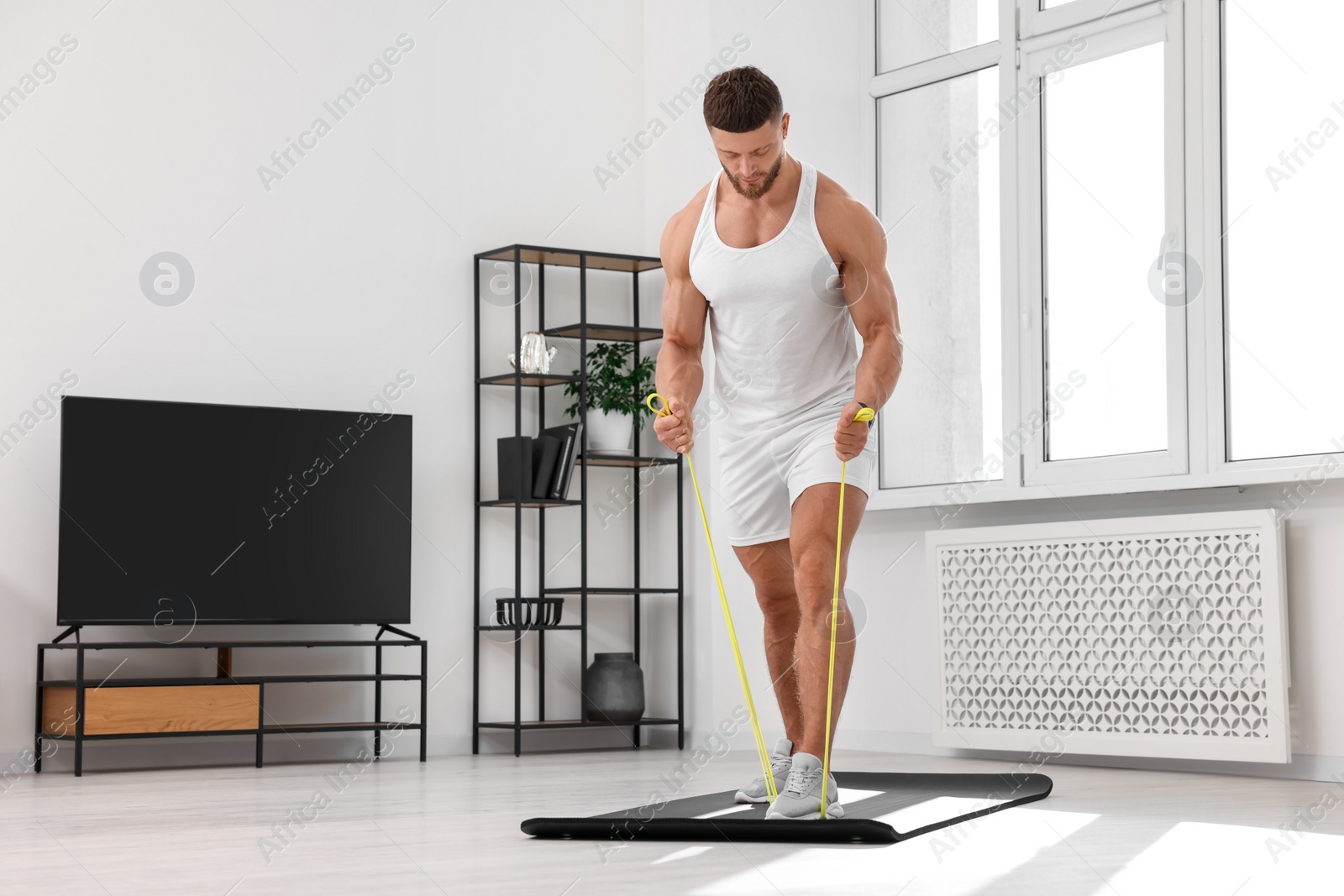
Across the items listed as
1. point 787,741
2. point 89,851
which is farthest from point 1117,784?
point 89,851

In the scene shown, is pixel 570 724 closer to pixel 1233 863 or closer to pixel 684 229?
pixel 684 229

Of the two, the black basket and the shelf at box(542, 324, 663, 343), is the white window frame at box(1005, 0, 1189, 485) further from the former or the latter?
the black basket

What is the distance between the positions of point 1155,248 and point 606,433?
6.18 feet

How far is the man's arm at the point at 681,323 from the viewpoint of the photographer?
288 cm

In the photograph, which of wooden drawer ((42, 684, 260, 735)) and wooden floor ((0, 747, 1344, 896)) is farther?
wooden drawer ((42, 684, 260, 735))

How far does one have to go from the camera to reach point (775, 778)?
9.29 feet

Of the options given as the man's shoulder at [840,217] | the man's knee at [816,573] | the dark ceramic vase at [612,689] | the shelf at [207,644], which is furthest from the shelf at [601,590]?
the man's shoulder at [840,217]

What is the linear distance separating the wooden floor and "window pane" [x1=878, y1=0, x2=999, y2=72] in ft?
8.08

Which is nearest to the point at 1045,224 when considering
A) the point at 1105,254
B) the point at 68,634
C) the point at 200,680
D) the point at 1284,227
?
the point at 1105,254

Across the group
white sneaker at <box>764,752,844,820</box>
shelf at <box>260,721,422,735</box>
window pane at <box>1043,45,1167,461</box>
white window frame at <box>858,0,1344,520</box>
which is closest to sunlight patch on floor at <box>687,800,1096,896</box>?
white sneaker at <box>764,752,844,820</box>

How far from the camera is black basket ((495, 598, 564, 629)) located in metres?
4.80

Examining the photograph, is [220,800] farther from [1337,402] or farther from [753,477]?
[1337,402]

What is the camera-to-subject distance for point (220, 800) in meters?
3.29

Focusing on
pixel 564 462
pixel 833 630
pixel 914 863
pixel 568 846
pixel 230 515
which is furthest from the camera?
pixel 564 462
